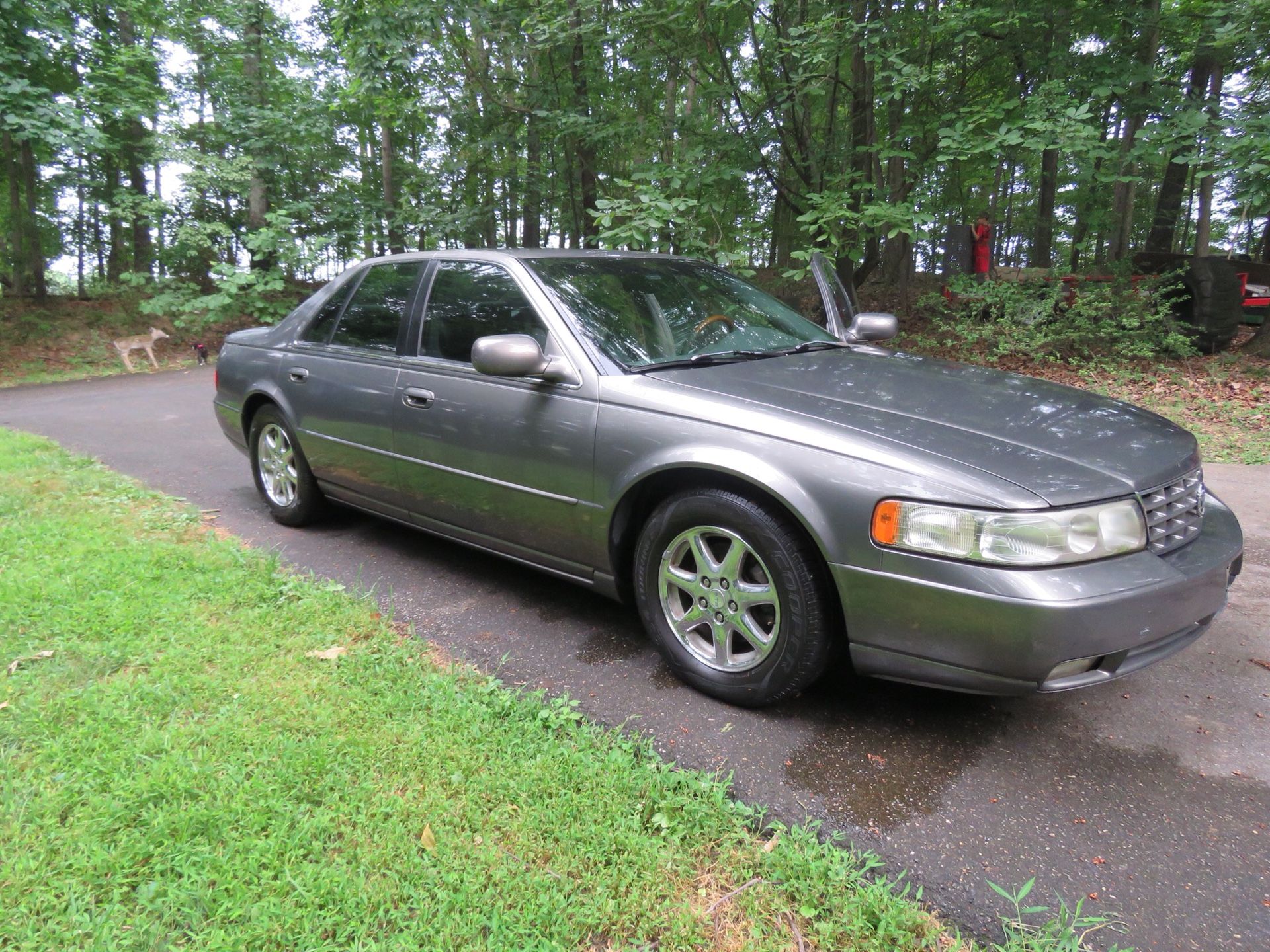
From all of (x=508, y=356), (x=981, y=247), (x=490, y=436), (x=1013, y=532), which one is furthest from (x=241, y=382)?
(x=981, y=247)

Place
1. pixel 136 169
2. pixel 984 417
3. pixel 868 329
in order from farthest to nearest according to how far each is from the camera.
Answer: pixel 136 169 < pixel 868 329 < pixel 984 417

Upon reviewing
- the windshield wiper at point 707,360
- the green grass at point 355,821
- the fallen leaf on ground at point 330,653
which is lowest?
the green grass at point 355,821

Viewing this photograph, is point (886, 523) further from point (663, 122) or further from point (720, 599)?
point (663, 122)

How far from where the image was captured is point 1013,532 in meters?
2.11

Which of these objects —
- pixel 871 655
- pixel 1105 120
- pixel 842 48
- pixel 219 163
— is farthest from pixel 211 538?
pixel 219 163

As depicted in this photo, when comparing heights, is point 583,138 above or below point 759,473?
above

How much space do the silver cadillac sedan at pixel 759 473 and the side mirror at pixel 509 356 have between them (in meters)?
0.01

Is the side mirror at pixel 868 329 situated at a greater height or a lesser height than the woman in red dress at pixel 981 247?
lesser

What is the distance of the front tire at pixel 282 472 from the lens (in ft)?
14.8

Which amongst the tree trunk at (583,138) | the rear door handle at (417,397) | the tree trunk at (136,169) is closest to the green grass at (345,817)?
the rear door handle at (417,397)

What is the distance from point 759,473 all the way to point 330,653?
174cm

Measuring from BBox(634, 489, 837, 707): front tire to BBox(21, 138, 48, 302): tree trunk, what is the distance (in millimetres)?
19180

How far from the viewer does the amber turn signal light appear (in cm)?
223

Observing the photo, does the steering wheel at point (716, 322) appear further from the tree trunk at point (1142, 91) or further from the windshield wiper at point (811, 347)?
the tree trunk at point (1142, 91)
